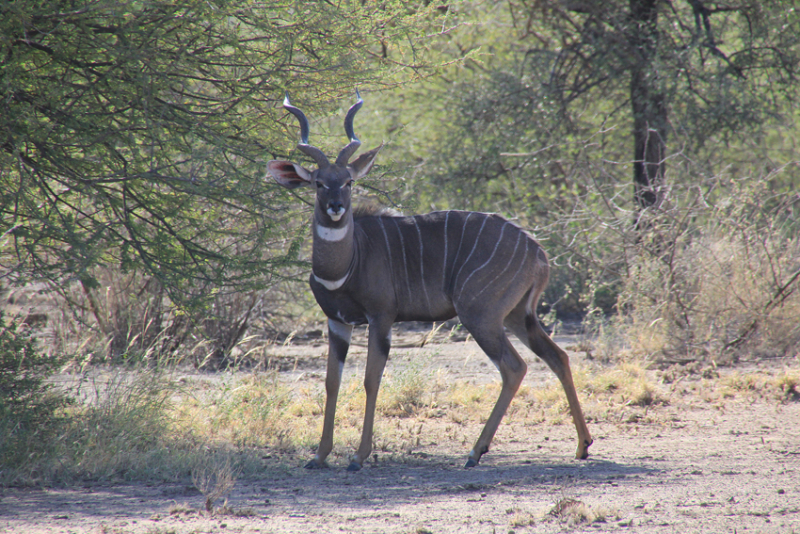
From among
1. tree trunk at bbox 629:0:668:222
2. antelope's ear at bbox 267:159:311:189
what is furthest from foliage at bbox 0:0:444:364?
tree trunk at bbox 629:0:668:222

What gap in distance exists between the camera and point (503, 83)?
12.5 meters

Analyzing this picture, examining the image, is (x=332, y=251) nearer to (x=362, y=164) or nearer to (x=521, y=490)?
(x=362, y=164)

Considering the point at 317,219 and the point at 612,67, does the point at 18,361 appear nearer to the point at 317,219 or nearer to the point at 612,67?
the point at 317,219

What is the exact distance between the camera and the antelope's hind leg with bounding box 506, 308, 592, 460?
5.62 m

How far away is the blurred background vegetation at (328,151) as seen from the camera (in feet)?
17.8

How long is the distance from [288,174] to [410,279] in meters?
1.21

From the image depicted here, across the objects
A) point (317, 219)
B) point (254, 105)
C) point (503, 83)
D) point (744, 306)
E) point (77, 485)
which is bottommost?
point (77, 485)

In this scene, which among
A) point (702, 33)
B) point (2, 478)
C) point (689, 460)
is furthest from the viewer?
point (702, 33)

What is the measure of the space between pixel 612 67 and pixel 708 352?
5.08 metres

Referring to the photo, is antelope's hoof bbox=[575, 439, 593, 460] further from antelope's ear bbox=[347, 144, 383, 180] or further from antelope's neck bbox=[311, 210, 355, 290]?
antelope's ear bbox=[347, 144, 383, 180]

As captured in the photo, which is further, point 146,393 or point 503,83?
point 503,83

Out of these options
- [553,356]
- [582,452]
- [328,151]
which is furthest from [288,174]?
[582,452]

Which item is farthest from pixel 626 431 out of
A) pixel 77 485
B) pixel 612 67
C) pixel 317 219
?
pixel 612 67

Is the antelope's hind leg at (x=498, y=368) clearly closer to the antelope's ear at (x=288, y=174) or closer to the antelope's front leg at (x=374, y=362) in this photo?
the antelope's front leg at (x=374, y=362)
